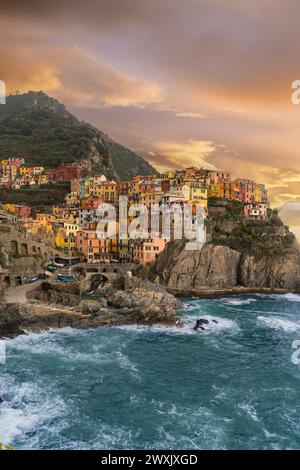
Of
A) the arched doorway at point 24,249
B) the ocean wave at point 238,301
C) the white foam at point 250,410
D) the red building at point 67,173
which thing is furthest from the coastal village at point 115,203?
the white foam at point 250,410

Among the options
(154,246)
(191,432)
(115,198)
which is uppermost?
(115,198)

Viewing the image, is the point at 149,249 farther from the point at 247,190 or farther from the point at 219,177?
the point at 247,190

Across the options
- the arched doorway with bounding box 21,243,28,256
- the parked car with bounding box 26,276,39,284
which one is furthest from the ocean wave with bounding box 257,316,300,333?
the arched doorway with bounding box 21,243,28,256

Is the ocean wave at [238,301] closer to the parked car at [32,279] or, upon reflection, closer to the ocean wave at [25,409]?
the parked car at [32,279]

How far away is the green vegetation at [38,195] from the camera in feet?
374

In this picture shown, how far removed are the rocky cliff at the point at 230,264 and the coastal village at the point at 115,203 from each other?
5.25m

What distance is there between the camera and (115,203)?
10275 cm

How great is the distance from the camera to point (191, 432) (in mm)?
26359

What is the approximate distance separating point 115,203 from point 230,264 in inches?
1453

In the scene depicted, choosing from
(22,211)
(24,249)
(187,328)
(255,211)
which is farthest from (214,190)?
(187,328)

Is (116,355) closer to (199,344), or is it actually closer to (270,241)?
(199,344)

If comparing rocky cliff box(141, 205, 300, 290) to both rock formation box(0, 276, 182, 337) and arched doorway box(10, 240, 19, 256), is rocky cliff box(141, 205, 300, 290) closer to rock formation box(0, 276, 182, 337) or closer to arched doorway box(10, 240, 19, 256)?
rock formation box(0, 276, 182, 337)

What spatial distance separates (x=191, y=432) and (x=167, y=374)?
10117 mm

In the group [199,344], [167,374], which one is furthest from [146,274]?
[167,374]
